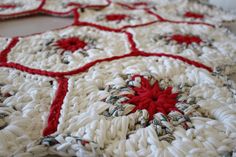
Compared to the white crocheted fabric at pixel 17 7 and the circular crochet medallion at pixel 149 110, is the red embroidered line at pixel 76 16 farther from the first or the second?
the circular crochet medallion at pixel 149 110

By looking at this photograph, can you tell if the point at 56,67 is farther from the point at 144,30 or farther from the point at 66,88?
the point at 144,30

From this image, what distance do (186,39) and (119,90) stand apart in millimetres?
298

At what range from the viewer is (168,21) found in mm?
796

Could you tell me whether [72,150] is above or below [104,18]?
below

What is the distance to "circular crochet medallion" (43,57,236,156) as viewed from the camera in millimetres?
344

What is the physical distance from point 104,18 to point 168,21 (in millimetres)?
194

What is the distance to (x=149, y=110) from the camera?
0.41m

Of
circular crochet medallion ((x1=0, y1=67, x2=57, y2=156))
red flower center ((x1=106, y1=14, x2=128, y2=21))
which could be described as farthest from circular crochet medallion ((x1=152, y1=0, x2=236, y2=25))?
circular crochet medallion ((x1=0, y1=67, x2=57, y2=156))

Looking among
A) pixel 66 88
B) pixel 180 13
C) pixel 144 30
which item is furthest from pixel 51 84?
pixel 180 13

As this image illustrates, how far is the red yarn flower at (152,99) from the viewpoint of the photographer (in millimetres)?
413

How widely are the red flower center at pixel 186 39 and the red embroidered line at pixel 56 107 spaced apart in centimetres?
32

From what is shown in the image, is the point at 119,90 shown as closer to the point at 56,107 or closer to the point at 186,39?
the point at 56,107

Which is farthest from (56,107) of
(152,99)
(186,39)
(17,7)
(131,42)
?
(17,7)

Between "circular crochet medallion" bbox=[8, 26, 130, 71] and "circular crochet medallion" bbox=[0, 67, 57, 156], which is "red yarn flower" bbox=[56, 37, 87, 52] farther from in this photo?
"circular crochet medallion" bbox=[0, 67, 57, 156]
